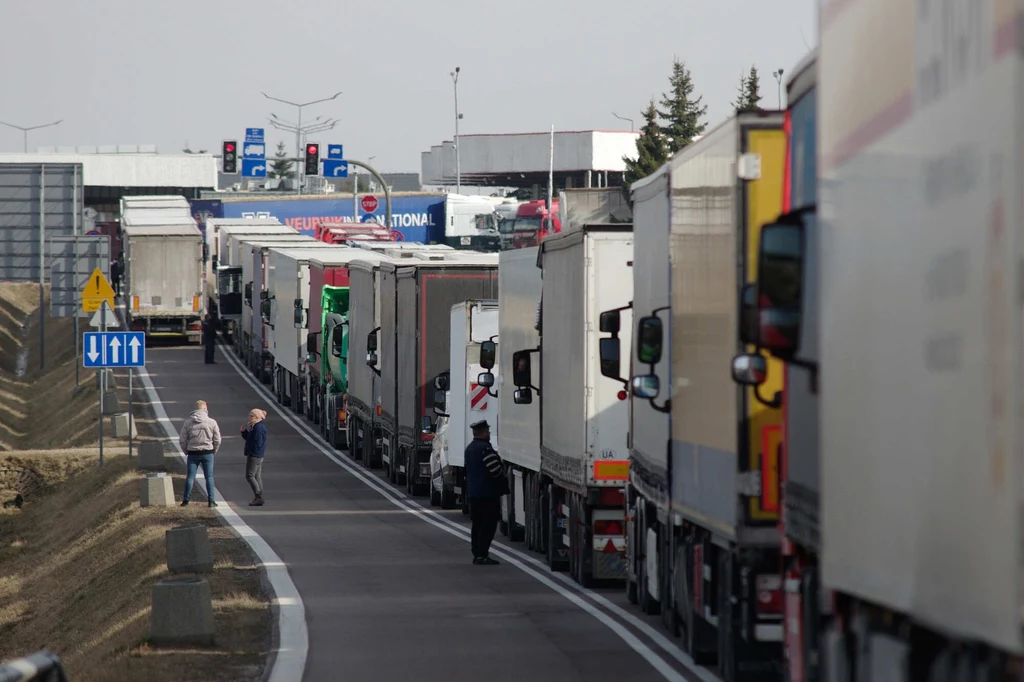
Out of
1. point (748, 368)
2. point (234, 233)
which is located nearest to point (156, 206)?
point (234, 233)

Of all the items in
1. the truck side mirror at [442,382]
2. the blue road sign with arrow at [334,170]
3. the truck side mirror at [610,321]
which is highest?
the blue road sign with arrow at [334,170]

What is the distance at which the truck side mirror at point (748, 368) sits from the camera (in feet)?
28.5

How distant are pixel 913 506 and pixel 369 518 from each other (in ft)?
70.8

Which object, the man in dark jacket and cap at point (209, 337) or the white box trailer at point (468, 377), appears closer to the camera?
the white box trailer at point (468, 377)

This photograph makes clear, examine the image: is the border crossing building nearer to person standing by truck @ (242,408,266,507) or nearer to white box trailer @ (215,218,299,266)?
white box trailer @ (215,218,299,266)

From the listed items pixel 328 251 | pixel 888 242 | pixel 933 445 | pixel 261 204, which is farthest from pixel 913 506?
pixel 261 204

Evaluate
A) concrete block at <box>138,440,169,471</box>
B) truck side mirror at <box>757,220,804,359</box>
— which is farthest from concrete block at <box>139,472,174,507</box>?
truck side mirror at <box>757,220,804,359</box>

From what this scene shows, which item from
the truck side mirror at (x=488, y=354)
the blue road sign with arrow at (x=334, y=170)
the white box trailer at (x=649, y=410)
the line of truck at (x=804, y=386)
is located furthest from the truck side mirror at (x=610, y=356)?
the blue road sign with arrow at (x=334, y=170)

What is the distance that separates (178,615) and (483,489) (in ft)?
22.4

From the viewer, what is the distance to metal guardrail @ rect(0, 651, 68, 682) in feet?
31.3

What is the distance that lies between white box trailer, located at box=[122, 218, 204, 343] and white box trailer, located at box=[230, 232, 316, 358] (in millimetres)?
1667

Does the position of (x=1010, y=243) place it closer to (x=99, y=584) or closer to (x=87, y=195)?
(x=99, y=584)

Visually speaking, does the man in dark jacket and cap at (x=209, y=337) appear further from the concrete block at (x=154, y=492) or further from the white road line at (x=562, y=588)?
the concrete block at (x=154, y=492)

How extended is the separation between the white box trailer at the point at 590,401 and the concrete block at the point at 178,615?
4657 mm
